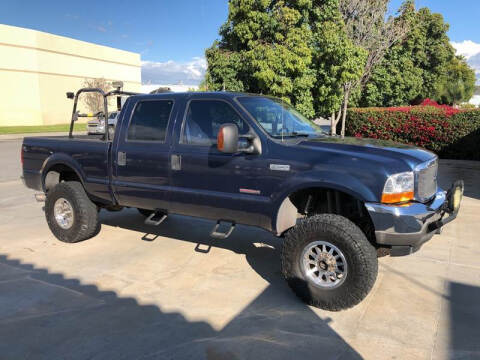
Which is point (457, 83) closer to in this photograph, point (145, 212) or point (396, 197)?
point (145, 212)

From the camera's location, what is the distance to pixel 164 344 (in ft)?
10.8

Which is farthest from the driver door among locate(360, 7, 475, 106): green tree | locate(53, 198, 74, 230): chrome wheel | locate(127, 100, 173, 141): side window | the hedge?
locate(360, 7, 475, 106): green tree

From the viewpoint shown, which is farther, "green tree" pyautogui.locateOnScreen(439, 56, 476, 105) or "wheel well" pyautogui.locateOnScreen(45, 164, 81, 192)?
"green tree" pyautogui.locateOnScreen(439, 56, 476, 105)

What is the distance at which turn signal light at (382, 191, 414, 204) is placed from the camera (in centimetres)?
358

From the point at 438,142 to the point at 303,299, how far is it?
36.8ft

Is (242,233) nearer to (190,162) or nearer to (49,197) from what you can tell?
(190,162)

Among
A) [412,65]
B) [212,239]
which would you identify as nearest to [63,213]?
[212,239]

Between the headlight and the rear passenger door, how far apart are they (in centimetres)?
241

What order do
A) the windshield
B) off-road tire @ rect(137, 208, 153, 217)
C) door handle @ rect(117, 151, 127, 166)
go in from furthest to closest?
off-road tire @ rect(137, 208, 153, 217) < door handle @ rect(117, 151, 127, 166) < the windshield

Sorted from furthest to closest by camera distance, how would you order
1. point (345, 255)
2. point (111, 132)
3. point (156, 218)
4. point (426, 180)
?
point (111, 132)
point (156, 218)
point (426, 180)
point (345, 255)

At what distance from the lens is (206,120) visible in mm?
4633

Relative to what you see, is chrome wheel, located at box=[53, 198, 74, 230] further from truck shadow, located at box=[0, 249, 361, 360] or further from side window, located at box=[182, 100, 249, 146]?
side window, located at box=[182, 100, 249, 146]

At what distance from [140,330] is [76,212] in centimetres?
266

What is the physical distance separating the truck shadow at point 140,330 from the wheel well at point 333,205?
100cm
